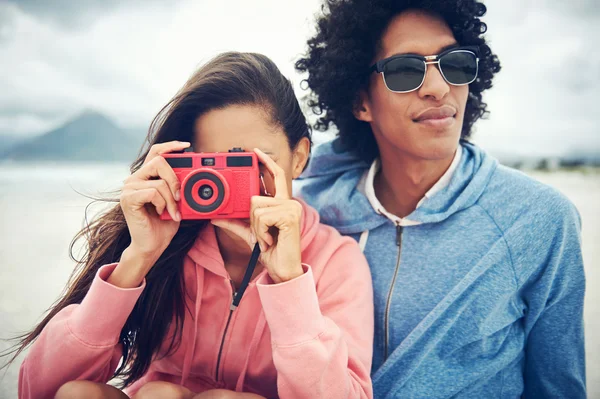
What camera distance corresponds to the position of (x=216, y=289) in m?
1.91

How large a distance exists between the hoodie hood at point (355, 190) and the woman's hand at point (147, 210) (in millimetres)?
947

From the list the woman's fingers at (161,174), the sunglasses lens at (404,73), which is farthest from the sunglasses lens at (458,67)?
the woman's fingers at (161,174)

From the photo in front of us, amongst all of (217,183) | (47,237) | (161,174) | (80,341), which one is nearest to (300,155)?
(217,183)

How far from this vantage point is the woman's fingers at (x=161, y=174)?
156 centimetres

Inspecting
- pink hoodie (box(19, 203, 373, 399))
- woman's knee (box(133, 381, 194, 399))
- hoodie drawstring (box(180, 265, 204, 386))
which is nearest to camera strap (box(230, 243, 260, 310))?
pink hoodie (box(19, 203, 373, 399))

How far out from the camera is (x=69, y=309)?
1.72 m

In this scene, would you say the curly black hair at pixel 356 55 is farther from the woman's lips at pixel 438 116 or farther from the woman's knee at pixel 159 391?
the woman's knee at pixel 159 391

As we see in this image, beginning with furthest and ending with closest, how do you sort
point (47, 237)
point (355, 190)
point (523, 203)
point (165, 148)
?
1. point (47, 237)
2. point (355, 190)
3. point (523, 203)
4. point (165, 148)

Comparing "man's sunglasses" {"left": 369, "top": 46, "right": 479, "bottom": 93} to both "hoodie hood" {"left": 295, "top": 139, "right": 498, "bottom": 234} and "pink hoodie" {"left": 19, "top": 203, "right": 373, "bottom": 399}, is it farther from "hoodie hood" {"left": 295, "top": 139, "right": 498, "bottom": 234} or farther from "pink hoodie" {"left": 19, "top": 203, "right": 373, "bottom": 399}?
"pink hoodie" {"left": 19, "top": 203, "right": 373, "bottom": 399}

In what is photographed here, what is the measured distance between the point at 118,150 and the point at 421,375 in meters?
7.77

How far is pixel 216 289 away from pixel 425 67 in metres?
1.38

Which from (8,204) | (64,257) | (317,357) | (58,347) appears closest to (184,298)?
(58,347)

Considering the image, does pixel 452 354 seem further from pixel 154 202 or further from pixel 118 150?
pixel 118 150

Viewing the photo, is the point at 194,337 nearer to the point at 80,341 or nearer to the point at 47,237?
the point at 80,341
